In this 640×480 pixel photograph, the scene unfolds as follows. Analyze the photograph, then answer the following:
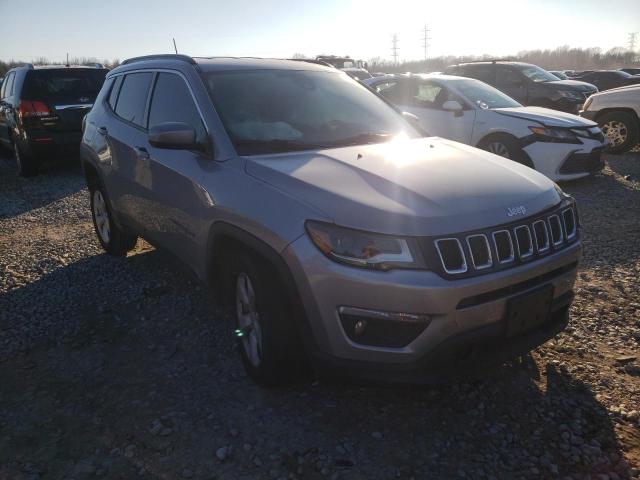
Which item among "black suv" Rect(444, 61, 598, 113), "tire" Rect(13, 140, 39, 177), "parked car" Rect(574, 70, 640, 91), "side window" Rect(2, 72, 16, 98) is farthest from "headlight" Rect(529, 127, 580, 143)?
"parked car" Rect(574, 70, 640, 91)

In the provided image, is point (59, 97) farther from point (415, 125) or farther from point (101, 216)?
point (415, 125)

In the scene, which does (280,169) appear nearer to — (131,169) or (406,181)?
(406,181)

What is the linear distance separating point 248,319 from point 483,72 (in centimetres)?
1079

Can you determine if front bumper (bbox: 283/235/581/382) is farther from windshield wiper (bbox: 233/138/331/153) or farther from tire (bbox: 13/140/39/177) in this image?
tire (bbox: 13/140/39/177)

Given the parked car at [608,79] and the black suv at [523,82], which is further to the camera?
the parked car at [608,79]

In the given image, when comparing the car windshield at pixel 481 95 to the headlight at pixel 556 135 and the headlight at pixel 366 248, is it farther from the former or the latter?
the headlight at pixel 366 248

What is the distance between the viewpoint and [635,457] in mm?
2408

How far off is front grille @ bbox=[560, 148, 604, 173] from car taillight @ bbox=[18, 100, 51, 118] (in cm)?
803

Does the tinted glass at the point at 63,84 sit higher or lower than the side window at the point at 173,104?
higher

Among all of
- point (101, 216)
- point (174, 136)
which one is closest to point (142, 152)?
point (174, 136)

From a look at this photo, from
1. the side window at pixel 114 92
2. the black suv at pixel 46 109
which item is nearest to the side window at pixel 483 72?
the black suv at pixel 46 109

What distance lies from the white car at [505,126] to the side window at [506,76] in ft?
13.1

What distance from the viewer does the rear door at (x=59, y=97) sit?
29.3 ft

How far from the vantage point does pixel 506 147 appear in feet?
25.2
